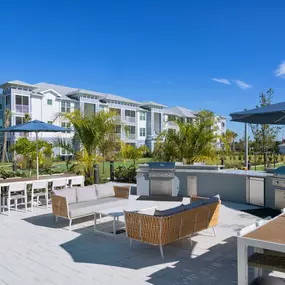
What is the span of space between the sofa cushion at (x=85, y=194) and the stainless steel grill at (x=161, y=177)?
3.11 m

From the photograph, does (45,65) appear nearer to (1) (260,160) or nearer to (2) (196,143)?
(2) (196,143)

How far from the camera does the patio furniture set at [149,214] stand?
510 cm

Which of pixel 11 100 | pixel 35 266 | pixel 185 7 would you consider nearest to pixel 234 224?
pixel 35 266

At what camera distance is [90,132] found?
1251 cm

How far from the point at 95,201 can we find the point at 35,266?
10.3 ft

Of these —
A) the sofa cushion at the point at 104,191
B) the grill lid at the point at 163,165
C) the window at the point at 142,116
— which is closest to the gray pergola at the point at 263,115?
the sofa cushion at the point at 104,191

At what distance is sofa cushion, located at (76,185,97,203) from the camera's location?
25.7ft

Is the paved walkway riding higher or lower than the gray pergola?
lower

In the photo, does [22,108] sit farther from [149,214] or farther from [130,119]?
[149,214]

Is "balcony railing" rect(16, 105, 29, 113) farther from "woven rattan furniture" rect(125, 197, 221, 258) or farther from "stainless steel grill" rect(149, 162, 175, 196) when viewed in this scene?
"woven rattan furniture" rect(125, 197, 221, 258)

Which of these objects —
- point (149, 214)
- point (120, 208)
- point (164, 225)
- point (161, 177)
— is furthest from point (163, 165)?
point (164, 225)

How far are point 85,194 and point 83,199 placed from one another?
15 centimetres

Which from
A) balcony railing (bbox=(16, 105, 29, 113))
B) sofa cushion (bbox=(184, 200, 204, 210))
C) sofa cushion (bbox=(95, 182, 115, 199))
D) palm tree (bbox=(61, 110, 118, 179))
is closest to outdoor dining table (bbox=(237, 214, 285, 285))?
sofa cushion (bbox=(184, 200, 204, 210))

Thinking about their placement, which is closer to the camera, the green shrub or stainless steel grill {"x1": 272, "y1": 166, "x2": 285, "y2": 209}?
stainless steel grill {"x1": 272, "y1": 166, "x2": 285, "y2": 209}
